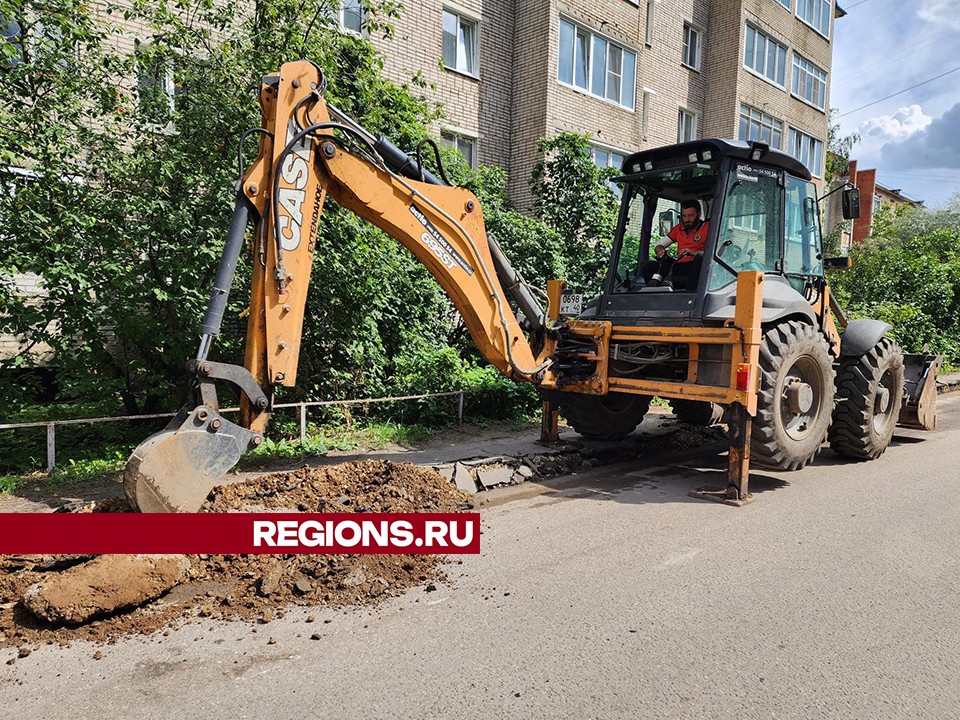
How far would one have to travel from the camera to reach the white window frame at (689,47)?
20547mm

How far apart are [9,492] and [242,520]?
8.45ft

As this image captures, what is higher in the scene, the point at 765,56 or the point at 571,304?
the point at 765,56

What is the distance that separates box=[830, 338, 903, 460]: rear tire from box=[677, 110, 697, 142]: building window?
50.2 feet

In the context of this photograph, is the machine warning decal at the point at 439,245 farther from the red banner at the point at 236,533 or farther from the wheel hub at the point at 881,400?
the wheel hub at the point at 881,400

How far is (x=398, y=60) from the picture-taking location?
13953 mm

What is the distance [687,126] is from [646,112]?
131 inches

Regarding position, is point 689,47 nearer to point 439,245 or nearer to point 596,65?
point 596,65

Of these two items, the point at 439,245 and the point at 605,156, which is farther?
the point at 605,156

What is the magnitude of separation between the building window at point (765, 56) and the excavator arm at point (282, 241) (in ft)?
65.4

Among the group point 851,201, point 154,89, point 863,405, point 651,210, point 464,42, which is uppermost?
point 464,42

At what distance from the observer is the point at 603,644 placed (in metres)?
3.35

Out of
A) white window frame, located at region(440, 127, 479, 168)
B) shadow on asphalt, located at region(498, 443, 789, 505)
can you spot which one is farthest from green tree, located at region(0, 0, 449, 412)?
white window frame, located at region(440, 127, 479, 168)

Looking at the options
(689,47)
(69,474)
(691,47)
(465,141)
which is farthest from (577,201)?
(691,47)

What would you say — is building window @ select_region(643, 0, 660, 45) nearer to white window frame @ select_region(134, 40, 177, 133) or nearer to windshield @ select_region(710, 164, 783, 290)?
windshield @ select_region(710, 164, 783, 290)
